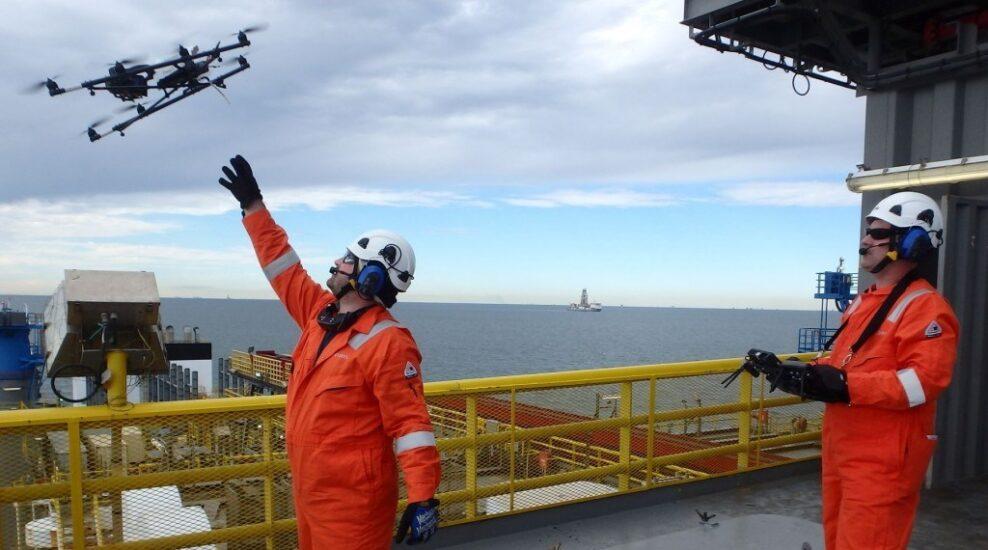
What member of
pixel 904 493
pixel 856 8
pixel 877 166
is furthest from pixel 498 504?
pixel 856 8

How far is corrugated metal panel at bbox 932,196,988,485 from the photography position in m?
5.45

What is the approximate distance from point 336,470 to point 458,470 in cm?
651

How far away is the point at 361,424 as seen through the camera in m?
2.90

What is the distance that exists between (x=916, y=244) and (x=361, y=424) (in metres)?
2.65

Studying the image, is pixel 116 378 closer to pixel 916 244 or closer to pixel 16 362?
pixel 916 244

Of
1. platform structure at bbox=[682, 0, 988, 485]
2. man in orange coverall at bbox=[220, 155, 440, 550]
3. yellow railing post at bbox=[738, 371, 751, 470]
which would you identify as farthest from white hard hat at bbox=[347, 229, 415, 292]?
platform structure at bbox=[682, 0, 988, 485]

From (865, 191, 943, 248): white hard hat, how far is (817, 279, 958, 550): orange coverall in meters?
0.26

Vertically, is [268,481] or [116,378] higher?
[116,378]

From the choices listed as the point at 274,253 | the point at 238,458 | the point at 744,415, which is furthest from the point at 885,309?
the point at 238,458

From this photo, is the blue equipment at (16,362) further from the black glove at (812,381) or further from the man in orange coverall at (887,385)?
the man in orange coverall at (887,385)

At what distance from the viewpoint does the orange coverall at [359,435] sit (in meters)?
2.82

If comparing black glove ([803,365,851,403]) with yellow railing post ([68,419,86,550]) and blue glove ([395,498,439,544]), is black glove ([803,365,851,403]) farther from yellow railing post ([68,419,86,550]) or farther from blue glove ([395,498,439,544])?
yellow railing post ([68,419,86,550])

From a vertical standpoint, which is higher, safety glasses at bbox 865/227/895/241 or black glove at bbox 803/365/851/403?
safety glasses at bbox 865/227/895/241

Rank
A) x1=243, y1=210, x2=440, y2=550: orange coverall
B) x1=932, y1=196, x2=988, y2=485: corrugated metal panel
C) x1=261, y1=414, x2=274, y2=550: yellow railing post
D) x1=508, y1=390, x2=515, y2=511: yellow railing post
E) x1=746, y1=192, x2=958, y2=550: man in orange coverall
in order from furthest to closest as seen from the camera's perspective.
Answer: x1=932, y1=196, x2=988, y2=485: corrugated metal panel < x1=508, y1=390, x2=515, y2=511: yellow railing post < x1=261, y1=414, x2=274, y2=550: yellow railing post < x1=746, y1=192, x2=958, y2=550: man in orange coverall < x1=243, y1=210, x2=440, y2=550: orange coverall
